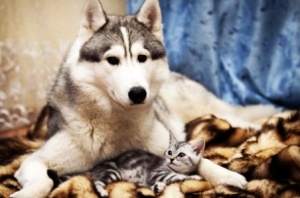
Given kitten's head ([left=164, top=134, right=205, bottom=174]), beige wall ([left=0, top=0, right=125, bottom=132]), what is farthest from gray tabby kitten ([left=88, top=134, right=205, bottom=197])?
beige wall ([left=0, top=0, right=125, bottom=132])

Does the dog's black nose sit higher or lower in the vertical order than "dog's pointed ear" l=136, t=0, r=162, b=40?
lower

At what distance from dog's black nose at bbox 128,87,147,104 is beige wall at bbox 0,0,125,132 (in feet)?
3.72

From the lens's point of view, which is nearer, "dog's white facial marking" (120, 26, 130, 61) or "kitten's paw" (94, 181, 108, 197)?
"kitten's paw" (94, 181, 108, 197)

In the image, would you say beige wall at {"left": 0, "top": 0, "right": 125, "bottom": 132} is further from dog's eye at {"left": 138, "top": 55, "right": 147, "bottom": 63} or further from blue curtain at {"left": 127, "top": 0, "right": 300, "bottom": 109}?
dog's eye at {"left": 138, "top": 55, "right": 147, "bottom": 63}

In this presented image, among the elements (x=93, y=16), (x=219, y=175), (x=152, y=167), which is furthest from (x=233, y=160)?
(x=93, y=16)

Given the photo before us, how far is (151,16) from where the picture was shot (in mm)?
1990

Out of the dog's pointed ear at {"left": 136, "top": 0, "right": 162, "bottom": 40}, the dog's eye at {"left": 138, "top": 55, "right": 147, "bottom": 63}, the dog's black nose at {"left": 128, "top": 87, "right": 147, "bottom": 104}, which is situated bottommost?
the dog's black nose at {"left": 128, "top": 87, "right": 147, "bottom": 104}

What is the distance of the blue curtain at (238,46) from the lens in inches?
108

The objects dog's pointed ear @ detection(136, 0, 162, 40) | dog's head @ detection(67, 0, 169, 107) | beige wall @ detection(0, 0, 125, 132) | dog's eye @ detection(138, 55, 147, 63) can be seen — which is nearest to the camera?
dog's head @ detection(67, 0, 169, 107)

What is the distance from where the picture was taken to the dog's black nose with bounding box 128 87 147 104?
1691 mm

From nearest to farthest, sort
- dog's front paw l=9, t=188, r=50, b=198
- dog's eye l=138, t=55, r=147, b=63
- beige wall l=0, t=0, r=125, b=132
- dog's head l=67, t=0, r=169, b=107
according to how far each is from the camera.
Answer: dog's front paw l=9, t=188, r=50, b=198 < dog's head l=67, t=0, r=169, b=107 < dog's eye l=138, t=55, r=147, b=63 < beige wall l=0, t=0, r=125, b=132

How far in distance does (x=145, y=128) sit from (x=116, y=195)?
46 centimetres

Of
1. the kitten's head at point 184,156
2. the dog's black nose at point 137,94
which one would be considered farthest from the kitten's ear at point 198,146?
the dog's black nose at point 137,94

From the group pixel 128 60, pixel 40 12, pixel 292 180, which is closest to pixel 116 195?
pixel 128 60
